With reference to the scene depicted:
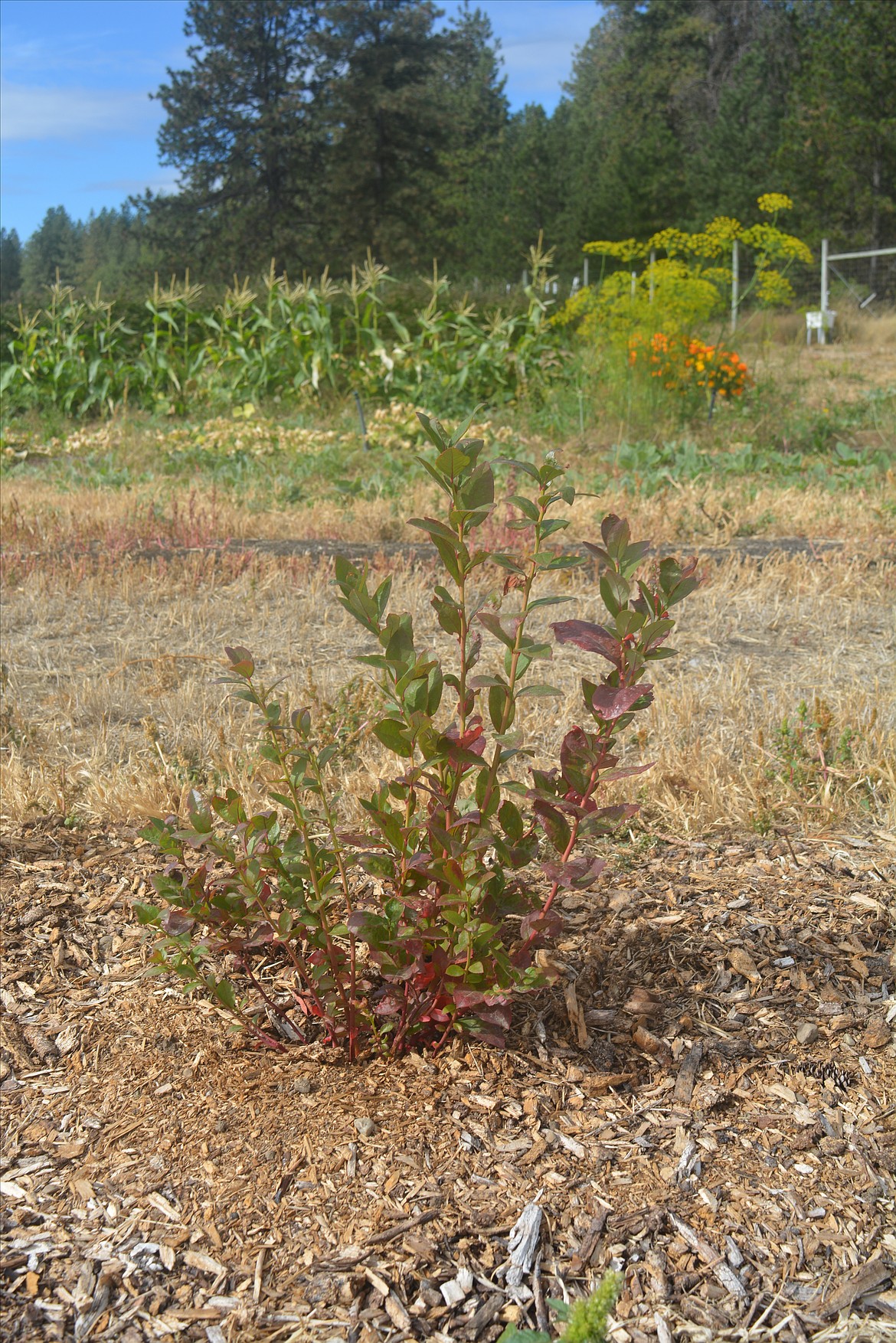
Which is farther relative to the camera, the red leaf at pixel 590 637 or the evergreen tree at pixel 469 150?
the evergreen tree at pixel 469 150

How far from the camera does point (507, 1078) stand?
1.73 m

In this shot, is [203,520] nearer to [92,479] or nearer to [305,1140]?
[92,479]

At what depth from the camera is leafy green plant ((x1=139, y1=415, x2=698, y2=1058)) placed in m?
1.47

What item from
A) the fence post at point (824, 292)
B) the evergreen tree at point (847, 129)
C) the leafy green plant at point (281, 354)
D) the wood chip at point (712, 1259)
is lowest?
A: the wood chip at point (712, 1259)

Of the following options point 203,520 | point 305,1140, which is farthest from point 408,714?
point 203,520

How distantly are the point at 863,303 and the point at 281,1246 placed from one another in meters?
22.4

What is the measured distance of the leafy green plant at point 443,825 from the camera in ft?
4.83

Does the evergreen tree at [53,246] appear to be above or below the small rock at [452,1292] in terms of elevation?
above

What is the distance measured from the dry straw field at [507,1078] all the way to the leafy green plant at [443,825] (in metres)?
0.15

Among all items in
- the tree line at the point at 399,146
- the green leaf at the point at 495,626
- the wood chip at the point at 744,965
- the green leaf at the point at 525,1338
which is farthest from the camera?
the tree line at the point at 399,146

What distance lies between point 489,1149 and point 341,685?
75.1 inches

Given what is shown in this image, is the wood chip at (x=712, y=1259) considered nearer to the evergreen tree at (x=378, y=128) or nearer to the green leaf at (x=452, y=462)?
the green leaf at (x=452, y=462)

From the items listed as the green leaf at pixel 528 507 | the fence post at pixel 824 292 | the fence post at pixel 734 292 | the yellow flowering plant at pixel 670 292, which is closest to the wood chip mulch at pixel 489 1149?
the green leaf at pixel 528 507

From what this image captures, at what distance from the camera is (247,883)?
5.38 ft
